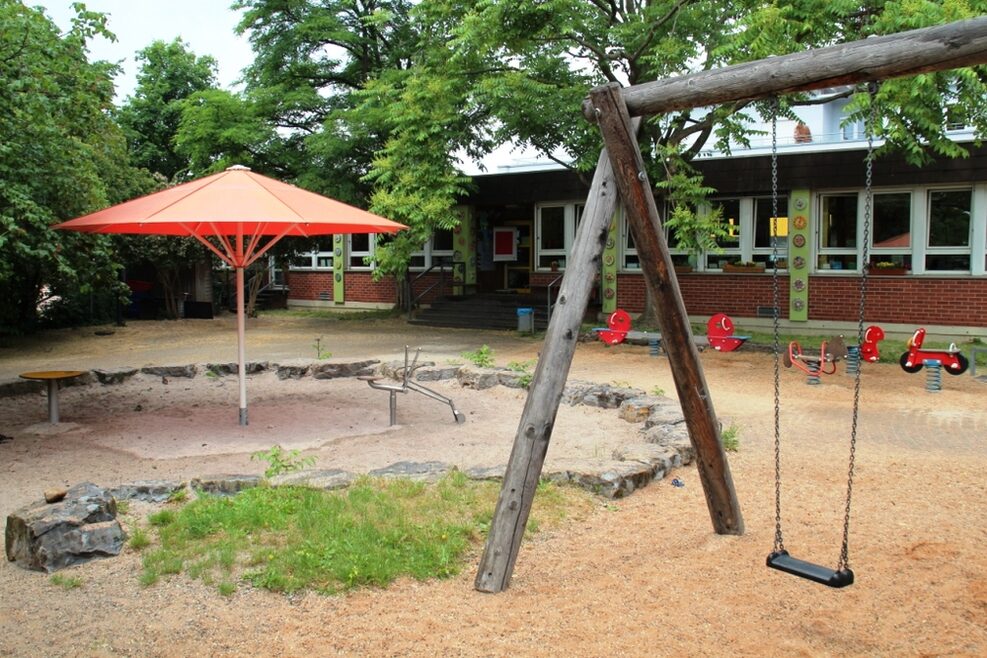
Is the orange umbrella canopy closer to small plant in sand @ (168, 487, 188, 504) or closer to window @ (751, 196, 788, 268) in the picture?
small plant in sand @ (168, 487, 188, 504)

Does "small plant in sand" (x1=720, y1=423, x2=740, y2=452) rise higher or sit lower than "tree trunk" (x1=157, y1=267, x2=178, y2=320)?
lower

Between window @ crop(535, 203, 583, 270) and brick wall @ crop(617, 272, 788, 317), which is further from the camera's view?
window @ crop(535, 203, 583, 270)

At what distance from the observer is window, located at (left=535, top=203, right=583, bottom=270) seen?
2303cm

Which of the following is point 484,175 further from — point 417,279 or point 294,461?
point 294,461

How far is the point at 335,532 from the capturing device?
5.19 metres

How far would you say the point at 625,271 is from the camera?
2177cm

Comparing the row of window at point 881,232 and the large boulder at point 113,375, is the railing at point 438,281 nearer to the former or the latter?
the row of window at point 881,232

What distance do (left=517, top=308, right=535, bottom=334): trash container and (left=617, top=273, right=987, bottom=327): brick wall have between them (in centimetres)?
289

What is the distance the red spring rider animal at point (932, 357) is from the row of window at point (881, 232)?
4.25 meters

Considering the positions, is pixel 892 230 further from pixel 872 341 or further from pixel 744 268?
pixel 872 341

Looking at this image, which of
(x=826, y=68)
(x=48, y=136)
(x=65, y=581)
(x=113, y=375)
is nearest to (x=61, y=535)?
(x=65, y=581)

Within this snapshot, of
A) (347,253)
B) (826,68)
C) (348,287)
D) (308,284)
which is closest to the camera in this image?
(826,68)

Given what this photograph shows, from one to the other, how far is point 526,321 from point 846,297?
7.21 meters

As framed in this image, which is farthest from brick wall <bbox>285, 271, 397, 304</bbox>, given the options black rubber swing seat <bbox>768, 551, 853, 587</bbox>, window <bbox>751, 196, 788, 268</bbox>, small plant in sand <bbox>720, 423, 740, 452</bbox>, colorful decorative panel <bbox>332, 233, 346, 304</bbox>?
black rubber swing seat <bbox>768, 551, 853, 587</bbox>
